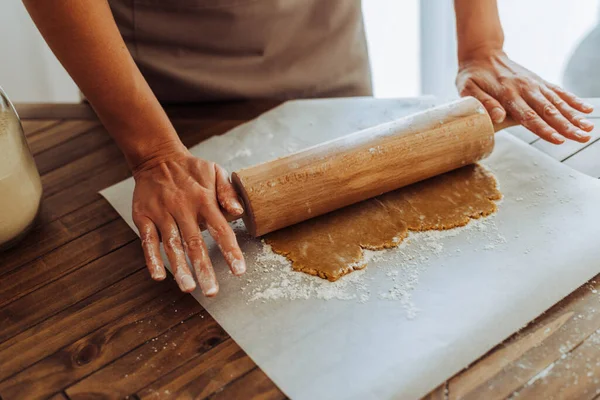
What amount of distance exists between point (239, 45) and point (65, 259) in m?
0.69

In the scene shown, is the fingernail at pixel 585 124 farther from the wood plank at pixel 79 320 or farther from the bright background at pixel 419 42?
the bright background at pixel 419 42

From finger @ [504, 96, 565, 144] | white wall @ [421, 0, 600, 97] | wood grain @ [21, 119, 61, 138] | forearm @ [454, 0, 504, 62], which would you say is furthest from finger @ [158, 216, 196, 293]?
white wall @ [421, 0, 600, 97]

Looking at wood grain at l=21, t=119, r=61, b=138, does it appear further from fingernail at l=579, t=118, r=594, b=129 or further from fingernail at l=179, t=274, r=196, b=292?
fingernail at l=579, t=118, r=594, b=129

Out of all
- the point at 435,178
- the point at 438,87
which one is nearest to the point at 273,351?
the point at 435,178

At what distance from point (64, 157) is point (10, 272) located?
16.1 inches

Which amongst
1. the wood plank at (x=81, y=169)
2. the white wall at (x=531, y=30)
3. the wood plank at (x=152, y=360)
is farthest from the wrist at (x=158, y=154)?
the white wall at (x=531, y=30)

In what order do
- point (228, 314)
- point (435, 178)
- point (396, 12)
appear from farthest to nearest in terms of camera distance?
point (396, 12) < point (435, 178) < point (228, 314)

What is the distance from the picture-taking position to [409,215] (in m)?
1.22

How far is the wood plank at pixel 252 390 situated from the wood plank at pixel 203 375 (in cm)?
1

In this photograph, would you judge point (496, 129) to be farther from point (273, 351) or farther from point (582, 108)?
point (273, 351)

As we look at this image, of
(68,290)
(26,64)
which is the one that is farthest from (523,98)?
(26,64)

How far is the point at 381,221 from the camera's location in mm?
1221

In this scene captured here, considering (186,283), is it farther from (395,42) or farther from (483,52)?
(395,42)

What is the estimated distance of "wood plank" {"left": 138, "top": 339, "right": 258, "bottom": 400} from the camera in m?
0.94
